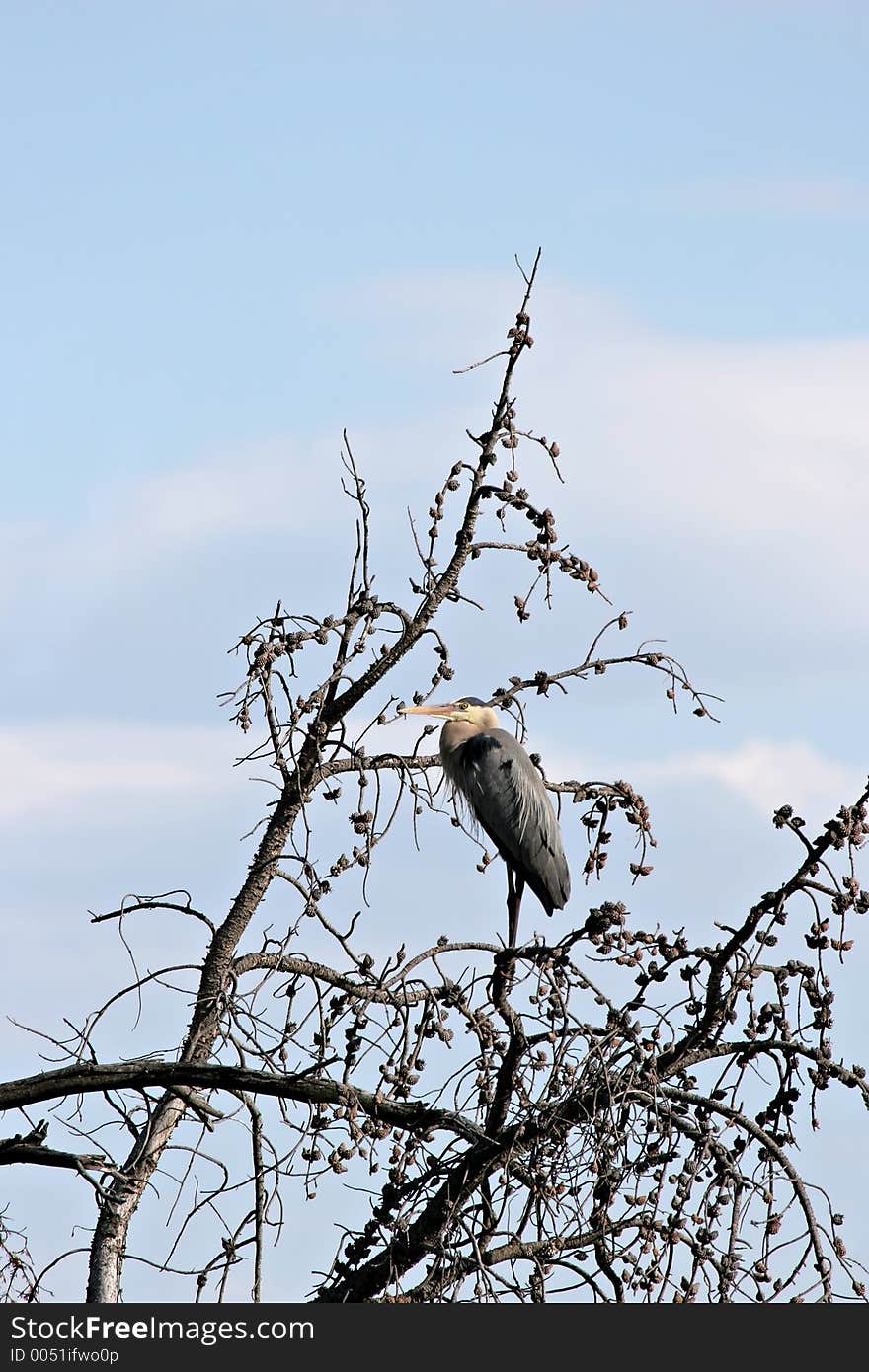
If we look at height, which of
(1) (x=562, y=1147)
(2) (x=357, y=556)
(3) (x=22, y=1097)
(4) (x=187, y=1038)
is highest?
(2) (x=357, y=556)

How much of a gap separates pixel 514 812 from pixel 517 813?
31mm

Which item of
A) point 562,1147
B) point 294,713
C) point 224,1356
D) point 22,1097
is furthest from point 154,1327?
point 294,713

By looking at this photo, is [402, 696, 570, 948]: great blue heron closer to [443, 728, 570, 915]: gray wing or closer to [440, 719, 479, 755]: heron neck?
[443, 728, 570, 915]: gray wing

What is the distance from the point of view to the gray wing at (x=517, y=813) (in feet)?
34.9

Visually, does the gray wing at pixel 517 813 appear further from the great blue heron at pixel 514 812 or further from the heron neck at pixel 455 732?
the heron neck at pixel 455 732

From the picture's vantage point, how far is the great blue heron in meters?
10.6

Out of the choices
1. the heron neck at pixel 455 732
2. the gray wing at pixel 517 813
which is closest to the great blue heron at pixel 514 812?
the gray wing at pixel 517 813

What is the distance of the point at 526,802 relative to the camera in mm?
10719

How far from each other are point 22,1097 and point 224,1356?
5.08ft

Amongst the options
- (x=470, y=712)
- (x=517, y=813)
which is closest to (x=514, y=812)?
(x=517, y=813)

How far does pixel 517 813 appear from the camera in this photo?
35.0ft

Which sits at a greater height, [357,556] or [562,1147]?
[357,556]

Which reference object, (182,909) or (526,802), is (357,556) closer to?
(182,909)

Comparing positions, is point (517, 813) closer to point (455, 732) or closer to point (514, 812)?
point (514, 812)
